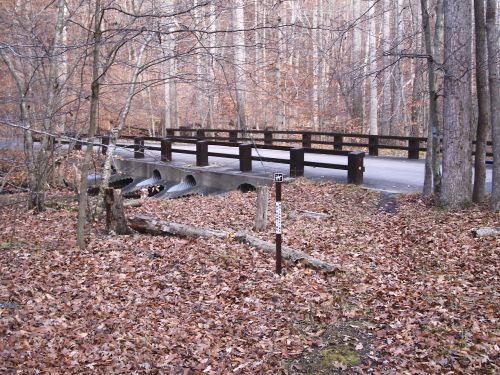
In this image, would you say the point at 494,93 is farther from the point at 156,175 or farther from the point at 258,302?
the point at 156,175

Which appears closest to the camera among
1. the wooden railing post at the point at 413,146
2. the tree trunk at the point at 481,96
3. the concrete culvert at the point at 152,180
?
the tree trunk at the point at 481,96

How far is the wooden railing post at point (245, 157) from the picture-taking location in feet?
57.0

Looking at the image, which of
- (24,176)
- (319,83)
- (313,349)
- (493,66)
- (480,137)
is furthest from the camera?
(319,83)

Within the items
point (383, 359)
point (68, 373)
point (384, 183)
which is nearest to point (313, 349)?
point (383, 359)

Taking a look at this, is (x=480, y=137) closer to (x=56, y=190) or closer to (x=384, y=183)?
(x=384, y=183)

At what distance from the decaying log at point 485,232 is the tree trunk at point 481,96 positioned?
8.60 feet

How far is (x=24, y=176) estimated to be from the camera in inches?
665

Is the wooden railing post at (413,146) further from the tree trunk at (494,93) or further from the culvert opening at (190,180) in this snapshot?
the tree trunk at (494,93)

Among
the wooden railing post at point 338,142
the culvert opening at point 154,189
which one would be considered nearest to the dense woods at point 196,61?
the culvert opening at point 154,189

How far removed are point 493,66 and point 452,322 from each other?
692 centimetres

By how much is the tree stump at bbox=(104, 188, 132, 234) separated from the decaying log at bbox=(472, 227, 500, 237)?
652cm

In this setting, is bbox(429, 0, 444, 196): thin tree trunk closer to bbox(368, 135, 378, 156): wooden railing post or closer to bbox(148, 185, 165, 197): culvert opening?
bbox(368, 135, 378, 156): wooden railing post

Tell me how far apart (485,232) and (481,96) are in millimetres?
3782

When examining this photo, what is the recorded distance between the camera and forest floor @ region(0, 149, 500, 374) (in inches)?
222
